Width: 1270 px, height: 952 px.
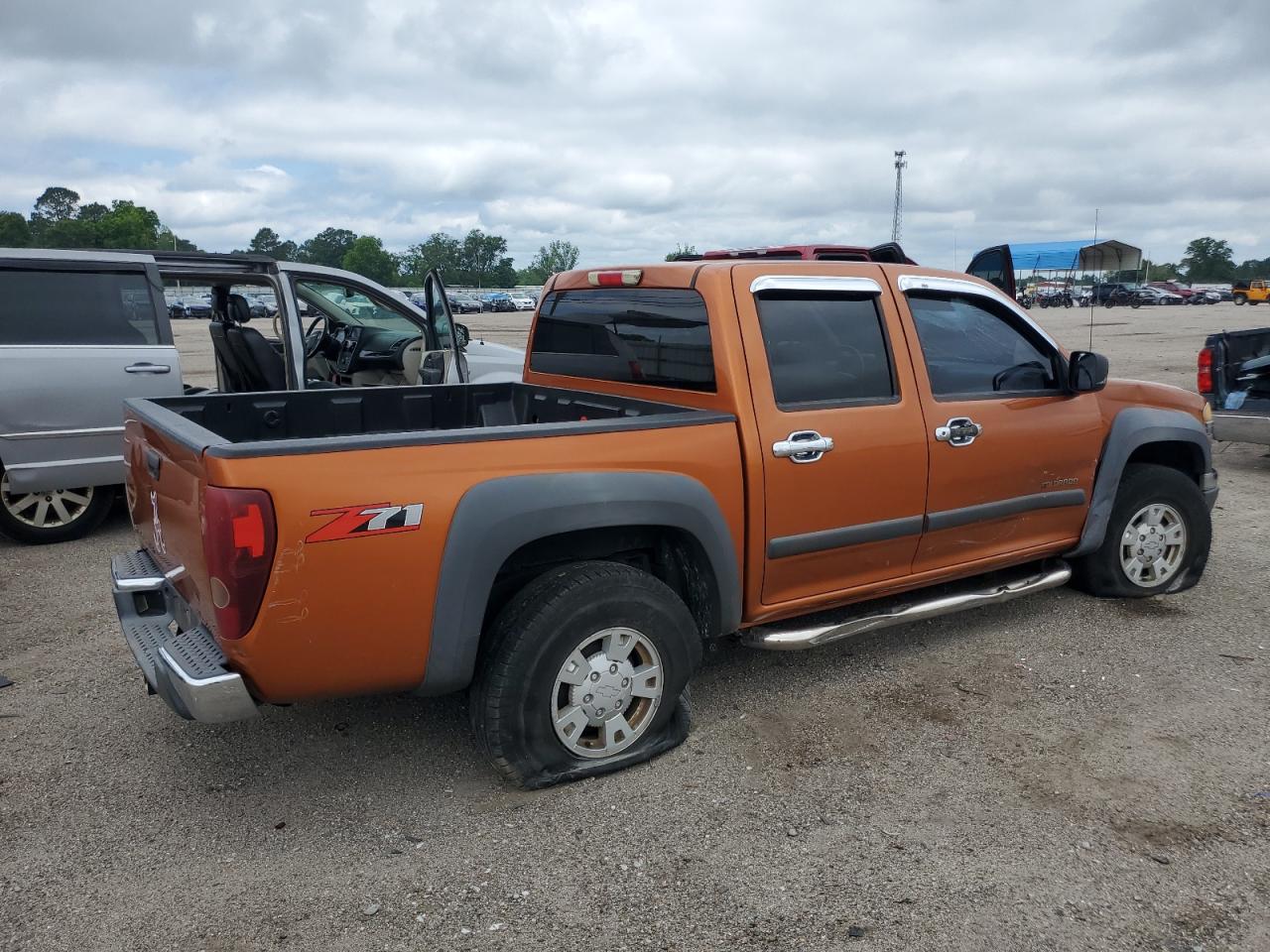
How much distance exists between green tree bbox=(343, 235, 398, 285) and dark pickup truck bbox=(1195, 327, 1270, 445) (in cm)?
9915

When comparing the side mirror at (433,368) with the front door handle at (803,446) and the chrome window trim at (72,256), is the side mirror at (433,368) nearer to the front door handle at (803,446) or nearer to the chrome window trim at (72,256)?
the chrome window trim at (72,256)

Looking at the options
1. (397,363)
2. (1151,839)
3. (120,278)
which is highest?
(120,278)

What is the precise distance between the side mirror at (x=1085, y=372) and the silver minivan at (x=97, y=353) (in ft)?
10.2

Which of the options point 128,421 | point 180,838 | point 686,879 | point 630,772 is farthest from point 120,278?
point 686,879

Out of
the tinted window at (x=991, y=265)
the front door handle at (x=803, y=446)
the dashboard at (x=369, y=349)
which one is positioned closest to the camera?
the front door handle at (x=803, y=446)

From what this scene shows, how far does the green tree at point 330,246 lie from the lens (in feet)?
359

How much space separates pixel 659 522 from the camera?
333 centimetres

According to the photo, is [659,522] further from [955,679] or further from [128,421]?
[128,421]

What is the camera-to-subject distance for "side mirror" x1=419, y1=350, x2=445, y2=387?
276 inches

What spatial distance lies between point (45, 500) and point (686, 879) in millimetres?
5474

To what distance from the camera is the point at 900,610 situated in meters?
4.09

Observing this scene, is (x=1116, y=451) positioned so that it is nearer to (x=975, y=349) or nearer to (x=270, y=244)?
(x=975, y=349)

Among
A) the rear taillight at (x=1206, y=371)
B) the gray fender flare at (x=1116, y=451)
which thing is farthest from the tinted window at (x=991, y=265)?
the gray fender flare at (x=1116, y=451)

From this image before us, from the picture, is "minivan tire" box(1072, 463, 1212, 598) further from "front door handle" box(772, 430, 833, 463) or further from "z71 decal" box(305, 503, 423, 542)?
"z71 decal" box(305, 503, 423, 542)
